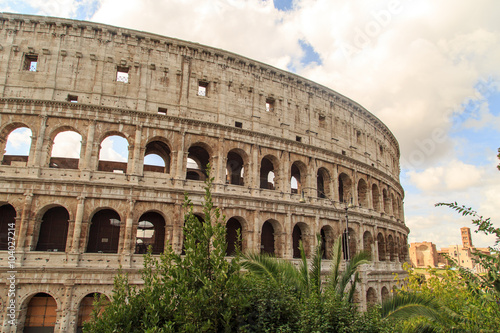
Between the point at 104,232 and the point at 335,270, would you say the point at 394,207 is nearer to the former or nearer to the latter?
the point at 335,270

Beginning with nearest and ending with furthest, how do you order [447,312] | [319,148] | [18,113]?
[447,312], [18,113], [319,148]

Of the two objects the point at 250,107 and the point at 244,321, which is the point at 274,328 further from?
the point at 250,107

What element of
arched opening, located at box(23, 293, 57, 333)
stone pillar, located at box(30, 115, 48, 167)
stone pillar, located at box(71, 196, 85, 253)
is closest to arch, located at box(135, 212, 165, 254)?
stone pillar, located at box(71, 196, 85, 253)

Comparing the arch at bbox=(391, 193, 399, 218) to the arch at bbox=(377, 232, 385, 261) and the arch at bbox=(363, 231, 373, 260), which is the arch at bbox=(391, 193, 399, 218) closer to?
the arch at bbox=(377, 232, 385, 261)

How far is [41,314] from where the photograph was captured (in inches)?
681

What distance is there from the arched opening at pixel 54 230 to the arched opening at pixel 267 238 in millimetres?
11753

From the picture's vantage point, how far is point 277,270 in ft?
33.2

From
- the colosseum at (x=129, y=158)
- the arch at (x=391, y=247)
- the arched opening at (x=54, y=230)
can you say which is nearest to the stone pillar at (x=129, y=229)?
the colosseum at (x=129, y=158)

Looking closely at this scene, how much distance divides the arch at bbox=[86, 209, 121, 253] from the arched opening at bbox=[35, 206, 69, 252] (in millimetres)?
1374

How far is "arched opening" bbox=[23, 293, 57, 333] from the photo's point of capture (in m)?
17.1

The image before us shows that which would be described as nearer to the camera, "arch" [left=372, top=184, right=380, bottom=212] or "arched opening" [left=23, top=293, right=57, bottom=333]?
"arched opening" [left=23, top=293, right=57, bottom=333]

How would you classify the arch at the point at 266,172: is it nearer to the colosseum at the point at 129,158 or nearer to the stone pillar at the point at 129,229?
the colosseum at the point at 129,158

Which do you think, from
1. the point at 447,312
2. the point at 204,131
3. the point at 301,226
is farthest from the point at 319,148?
the point at 447,312

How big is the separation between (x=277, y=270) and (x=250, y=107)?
1527 centimetres
